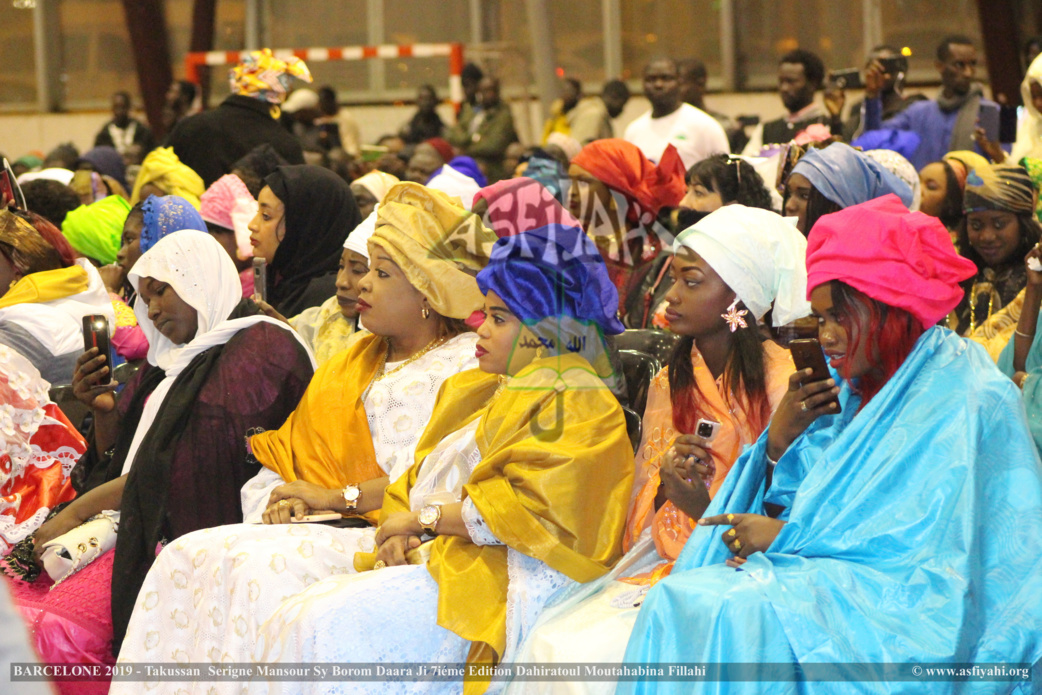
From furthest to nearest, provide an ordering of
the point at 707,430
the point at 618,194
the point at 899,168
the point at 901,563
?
1. the point at 618,194
2. the point at 899,168
3. the point at 707,430
4. the point at 901,563

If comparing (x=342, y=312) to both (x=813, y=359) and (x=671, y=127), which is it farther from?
(x=671, y=127)

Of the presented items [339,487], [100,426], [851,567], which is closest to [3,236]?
[100,426]

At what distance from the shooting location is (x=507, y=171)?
9133 millimetres

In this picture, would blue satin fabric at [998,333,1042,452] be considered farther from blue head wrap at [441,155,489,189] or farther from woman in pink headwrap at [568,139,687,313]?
blue head wrap at [441,155,489,189]

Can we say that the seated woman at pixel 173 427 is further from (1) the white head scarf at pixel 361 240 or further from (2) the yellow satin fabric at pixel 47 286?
(2) the yellow satin fabric at pixel 47 286

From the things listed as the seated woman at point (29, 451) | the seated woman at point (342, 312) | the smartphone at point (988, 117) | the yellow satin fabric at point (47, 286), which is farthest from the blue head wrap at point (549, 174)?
the smartphone at point (988, 117)

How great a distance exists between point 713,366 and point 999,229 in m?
1.53

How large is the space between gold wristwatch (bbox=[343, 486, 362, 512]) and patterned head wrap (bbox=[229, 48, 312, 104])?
12.3ft

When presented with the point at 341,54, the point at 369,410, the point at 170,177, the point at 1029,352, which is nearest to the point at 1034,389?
the point at 1029,352

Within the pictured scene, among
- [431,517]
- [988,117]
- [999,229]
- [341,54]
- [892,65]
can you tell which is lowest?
[431,517]

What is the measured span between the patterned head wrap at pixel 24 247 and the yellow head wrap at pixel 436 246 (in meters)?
1.78

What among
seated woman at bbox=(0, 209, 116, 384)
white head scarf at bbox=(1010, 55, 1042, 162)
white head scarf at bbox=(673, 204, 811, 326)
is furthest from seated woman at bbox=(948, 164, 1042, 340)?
seated woman at bbox=(0, 209, 116, 384)

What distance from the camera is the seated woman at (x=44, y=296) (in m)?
4.43

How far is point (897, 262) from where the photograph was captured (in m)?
2.56
